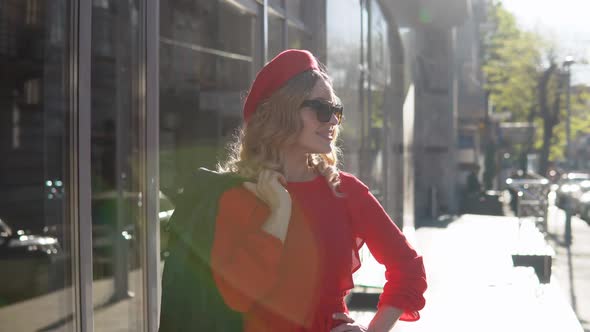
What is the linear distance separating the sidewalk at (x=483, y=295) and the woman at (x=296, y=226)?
478cm

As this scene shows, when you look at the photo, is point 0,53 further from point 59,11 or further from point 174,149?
point 59,11

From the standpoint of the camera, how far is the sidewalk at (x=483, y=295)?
24.6ft

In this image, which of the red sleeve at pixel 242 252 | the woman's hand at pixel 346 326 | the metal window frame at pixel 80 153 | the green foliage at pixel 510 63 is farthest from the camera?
the green foliage at pixel 510 63

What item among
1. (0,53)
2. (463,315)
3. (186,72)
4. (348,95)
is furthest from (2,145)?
(186,72)

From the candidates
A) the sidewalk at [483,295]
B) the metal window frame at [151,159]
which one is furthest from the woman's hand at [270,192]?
the sidewalk at [483,295]

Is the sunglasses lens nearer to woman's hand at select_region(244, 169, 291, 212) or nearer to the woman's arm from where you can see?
woman's hand at select_region(244, 169, 291, 212)

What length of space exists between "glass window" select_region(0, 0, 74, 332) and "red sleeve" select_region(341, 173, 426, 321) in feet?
3.92

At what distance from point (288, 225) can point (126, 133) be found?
1.85 m

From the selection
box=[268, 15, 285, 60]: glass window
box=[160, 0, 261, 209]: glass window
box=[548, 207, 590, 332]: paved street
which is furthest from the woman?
box=[548, 207, 590, 332]: paved street

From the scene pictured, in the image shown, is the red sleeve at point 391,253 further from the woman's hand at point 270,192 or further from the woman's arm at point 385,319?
the woman's hand at point 270,192

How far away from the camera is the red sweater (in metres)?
2.14

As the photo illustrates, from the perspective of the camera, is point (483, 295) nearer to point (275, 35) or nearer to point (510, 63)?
point (275, 35)

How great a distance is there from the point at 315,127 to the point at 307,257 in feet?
1.19

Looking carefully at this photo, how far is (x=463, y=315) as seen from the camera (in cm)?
792
